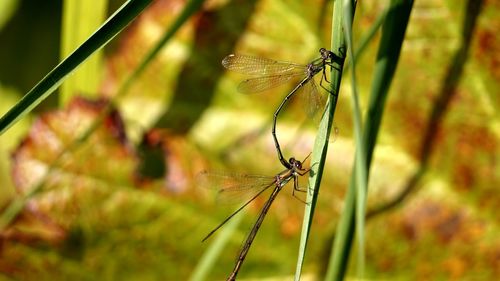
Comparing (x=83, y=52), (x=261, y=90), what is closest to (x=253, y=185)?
(x=261, y=90)

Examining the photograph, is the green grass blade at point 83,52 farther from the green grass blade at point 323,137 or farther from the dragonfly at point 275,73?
the dragonfly at point 275,73

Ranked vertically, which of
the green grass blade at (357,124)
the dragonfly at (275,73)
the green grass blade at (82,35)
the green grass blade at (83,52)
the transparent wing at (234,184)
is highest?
the green grass blade at (82,35)

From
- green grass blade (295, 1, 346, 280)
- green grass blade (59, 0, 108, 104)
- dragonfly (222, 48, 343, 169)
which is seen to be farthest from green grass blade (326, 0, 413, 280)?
green grass blade (59, 0, 108, 104)

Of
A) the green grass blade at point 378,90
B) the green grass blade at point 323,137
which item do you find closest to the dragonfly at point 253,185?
the green grass blade at point 378,90

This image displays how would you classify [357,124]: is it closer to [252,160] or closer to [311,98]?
[311,98]

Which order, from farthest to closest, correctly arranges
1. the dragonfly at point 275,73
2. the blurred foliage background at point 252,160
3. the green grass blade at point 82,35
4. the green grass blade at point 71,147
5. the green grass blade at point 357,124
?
the green grass blade at point 82,35
the blurred foliage background at point 252,160
the dragonfly at point 275,73
the green grass blade at point 71,147
the green grass blade at point 357,124

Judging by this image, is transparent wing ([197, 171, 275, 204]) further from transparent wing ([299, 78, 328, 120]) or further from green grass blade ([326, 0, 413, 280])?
green grass blade ([326, 0, 413, 280])

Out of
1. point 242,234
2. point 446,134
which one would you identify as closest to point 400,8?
point 446,134
